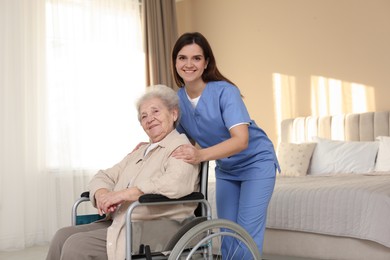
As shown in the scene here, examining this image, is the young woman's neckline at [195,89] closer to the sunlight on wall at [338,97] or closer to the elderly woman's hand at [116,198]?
the elderly woman's hand at [116,198]

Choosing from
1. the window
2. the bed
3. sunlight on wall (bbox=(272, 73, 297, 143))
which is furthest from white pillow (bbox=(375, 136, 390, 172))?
the window

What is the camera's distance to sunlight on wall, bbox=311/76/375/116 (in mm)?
5652

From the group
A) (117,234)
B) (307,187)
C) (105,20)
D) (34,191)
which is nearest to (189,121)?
(117,234)

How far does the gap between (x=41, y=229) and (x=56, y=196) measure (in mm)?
340

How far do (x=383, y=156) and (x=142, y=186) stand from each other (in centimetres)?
304

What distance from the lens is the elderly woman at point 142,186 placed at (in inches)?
93.8

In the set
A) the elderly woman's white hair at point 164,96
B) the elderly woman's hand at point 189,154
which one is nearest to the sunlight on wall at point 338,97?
the elderly woman's white hair at point 164,96

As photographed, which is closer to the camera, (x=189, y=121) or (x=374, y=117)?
(x=189, y=121)

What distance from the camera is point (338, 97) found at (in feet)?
19.2

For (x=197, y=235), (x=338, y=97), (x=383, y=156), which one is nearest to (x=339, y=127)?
(x=338, y=97)

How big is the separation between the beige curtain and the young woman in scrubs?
12.5ft

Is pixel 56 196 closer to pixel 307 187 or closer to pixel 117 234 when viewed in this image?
pixel 307 187

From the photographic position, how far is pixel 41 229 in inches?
223

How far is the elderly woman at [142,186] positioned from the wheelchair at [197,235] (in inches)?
1.8
